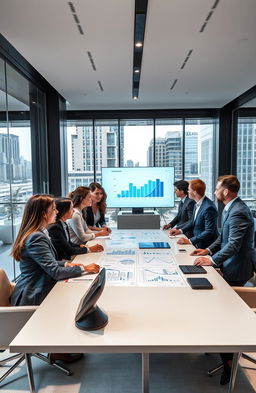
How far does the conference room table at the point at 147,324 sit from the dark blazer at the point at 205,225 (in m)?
1.31

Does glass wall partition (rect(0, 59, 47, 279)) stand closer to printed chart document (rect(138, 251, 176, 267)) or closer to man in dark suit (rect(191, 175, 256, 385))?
printed chart document (rect(138, 251, 176, 267))

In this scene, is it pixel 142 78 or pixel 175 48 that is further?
pixel 142 78

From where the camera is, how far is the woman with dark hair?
1.96 metres

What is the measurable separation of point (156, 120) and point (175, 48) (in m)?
3.67

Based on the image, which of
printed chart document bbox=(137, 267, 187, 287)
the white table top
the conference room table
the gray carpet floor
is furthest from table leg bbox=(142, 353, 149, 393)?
the gray carpet floor

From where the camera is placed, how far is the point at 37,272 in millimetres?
2041

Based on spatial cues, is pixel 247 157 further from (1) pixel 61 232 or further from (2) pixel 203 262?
(1) pixel 61 232

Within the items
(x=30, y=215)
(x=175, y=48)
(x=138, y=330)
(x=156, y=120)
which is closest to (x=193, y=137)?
(x=156, y=120)

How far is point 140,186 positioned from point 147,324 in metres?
3.69

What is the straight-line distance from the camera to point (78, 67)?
4238mm

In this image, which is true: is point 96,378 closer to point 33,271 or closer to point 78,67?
point 33,271

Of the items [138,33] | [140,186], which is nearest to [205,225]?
[140,186]

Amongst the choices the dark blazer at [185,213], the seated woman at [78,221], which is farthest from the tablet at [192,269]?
the dark blazer at [185,213]

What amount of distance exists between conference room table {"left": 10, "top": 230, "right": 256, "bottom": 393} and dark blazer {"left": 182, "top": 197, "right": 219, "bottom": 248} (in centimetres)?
131
